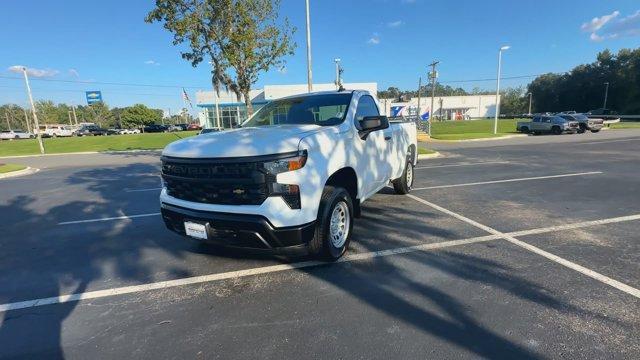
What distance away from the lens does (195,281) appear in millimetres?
3863

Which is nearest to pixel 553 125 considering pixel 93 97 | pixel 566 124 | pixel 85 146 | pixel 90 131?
pixel 566 124

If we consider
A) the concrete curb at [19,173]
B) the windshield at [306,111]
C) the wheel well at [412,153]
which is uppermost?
the windshield at [306,111]

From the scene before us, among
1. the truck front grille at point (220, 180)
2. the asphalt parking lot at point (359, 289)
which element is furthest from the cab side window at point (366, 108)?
the truck front grille at point (220, 180)

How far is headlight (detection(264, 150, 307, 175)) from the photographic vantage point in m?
3.33

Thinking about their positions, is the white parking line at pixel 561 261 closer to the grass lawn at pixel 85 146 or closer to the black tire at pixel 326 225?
the black tire at pixel 326 225

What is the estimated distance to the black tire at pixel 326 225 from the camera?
3.73 metres

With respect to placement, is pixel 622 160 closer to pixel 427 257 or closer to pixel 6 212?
pixel 427 257

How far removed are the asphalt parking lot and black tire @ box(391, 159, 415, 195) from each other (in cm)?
88

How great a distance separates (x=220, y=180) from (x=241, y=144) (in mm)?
411

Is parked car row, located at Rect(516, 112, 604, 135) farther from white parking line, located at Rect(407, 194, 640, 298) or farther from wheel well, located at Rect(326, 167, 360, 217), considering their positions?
wheel well, located at Rect(326, 167, 360, 217)

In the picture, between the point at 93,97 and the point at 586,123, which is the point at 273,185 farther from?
the point at 93,97

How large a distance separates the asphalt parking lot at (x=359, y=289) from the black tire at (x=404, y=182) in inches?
34.5

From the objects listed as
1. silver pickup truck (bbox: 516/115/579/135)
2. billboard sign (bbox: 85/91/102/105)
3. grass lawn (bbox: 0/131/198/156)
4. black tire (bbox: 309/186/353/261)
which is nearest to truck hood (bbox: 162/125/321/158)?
black tire (bbox: 309/186/353/261)

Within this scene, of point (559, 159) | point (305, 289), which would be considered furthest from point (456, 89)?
point (305, 289)
